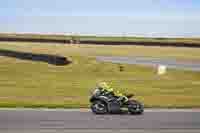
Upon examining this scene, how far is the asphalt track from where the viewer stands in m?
14.1

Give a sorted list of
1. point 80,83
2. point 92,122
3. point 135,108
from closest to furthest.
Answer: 1. point 92,122
2. point 135,108
3. point 80,83

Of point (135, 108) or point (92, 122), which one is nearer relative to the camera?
point (92, 122)

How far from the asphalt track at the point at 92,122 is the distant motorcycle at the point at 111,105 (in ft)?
1.24

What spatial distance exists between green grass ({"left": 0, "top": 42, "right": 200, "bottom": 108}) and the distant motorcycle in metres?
2.72

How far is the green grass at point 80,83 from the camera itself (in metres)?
24.1

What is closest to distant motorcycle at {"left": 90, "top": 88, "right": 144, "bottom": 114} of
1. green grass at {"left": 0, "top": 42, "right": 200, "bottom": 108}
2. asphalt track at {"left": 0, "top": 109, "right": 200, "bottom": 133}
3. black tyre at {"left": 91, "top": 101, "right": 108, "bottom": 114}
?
black tyre at {"left": 91, "top": 101, "right": 108, "bottom": 114}

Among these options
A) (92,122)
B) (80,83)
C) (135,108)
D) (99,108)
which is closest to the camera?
(92,122)

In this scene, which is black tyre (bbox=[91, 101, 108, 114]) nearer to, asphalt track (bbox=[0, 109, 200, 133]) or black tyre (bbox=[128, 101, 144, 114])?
asphalt track (bbox=[0, 109, 200, 133])

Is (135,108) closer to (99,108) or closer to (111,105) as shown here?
(111,105)

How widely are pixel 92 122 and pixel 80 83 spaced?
1708 cm

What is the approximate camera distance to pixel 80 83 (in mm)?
32750

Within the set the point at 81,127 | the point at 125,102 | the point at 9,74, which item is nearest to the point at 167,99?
the point at 125,102

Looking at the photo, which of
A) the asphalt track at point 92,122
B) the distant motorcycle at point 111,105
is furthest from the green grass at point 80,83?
the asphalt track at point 92,122

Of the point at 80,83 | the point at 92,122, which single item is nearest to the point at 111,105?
the point at 92,122
